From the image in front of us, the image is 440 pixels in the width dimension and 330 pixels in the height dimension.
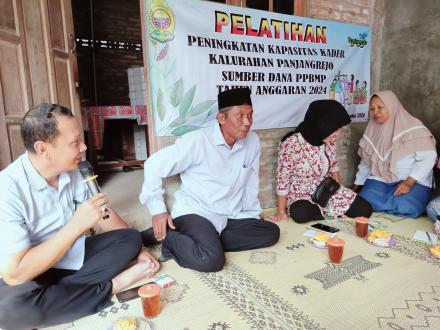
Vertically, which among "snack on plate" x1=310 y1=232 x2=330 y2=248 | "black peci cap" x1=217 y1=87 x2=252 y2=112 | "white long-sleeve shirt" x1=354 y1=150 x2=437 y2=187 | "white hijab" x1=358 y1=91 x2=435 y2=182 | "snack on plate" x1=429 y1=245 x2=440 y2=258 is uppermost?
"black peci cap" x1=217 y1=87 x2=252 y2=112

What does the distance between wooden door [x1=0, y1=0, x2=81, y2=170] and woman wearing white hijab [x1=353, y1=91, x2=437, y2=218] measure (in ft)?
9.49

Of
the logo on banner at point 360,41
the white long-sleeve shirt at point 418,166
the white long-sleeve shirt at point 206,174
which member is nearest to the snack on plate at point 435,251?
the white long-sleeve shirt at point 418,166

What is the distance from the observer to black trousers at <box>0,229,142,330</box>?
4.24 ft

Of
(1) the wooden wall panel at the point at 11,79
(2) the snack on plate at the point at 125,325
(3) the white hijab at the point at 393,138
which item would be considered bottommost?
(2) the snack on plate at the point at 125,325

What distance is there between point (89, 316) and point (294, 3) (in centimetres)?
324

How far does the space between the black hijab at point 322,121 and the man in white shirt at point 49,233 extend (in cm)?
184

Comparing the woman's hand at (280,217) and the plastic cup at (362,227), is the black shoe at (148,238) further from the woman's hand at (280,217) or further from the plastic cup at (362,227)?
the plastic cup at (362,227)

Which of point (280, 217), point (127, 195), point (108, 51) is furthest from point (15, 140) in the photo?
point (108, 51)

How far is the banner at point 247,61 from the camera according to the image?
2.42m

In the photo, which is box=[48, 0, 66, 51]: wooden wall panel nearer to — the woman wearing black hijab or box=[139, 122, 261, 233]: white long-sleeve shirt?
box=[139, 122, 261, 233]: white long-sleeve shirt

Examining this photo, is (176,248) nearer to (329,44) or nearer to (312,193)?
(312,193)

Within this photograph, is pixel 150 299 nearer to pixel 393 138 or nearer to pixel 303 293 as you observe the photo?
pixel 303 293

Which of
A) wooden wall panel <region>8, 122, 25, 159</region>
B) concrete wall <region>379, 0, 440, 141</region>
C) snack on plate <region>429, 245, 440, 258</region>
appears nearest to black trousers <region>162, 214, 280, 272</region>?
snack on plate <region>429, 245, 440, 258</region>

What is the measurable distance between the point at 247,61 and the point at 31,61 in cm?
173
